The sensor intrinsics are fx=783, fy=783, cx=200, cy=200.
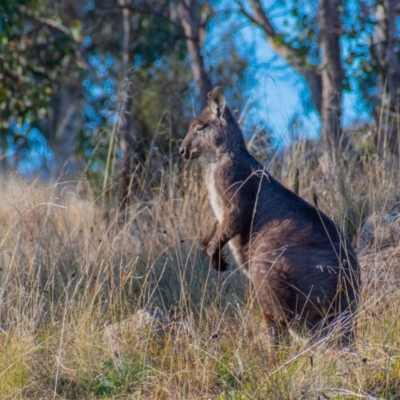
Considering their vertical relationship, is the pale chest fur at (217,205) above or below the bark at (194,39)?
below

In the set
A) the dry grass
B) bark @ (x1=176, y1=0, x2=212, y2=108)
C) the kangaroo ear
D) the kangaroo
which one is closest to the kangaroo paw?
the kangaroo

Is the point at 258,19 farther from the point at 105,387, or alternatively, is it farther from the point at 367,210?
the point at 105,387

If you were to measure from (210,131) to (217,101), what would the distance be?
254mm

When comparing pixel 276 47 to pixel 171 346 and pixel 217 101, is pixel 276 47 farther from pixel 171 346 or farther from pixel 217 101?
pixel 171 346

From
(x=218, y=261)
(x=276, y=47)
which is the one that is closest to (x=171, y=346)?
(x=218, y=261)

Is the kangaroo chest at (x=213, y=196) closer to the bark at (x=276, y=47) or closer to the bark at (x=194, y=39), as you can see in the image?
the bark at (x=276, y=47)

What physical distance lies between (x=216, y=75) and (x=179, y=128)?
3.12m

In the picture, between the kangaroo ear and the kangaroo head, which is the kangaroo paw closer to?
the kangaroo head

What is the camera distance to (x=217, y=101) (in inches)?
248

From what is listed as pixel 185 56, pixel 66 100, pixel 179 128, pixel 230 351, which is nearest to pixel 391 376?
pixel 230 351

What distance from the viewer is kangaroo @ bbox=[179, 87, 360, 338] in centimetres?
510

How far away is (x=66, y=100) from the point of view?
21.9 meters

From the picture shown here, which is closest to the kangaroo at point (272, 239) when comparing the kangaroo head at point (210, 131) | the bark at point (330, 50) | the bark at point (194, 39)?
the kangaroo head at point (210, 131)

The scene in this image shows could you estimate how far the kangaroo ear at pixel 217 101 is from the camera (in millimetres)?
6258
